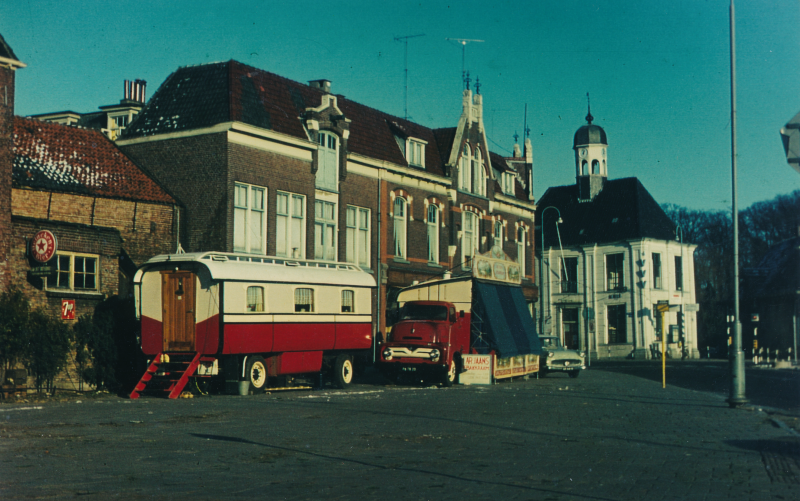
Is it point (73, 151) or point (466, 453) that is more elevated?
point (73, 151)

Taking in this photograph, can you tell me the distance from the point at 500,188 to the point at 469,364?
70.0 feet

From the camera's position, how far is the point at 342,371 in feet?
89.1

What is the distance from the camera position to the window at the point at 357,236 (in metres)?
36.3

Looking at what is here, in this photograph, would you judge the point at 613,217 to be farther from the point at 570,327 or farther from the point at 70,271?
the point at 70,271

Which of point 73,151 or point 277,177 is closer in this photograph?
point 73,151

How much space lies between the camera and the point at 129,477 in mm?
Answer: 9688

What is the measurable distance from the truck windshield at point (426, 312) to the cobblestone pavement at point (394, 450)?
23.2ft

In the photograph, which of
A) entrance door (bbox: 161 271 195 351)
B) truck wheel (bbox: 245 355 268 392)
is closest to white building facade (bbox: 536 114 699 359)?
truck wheel (bbox: 245 355 268 392)

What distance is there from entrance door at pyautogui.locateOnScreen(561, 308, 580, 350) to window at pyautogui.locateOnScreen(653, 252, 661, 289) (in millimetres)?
6157

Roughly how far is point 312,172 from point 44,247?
1222cm

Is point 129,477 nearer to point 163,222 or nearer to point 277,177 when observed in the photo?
point 163,222

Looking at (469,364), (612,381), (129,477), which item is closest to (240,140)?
(469,364)

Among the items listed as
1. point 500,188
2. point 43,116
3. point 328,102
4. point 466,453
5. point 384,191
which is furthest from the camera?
point 500,188

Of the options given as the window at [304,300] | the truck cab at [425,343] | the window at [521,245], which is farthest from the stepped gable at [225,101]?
the window at [521,245]
